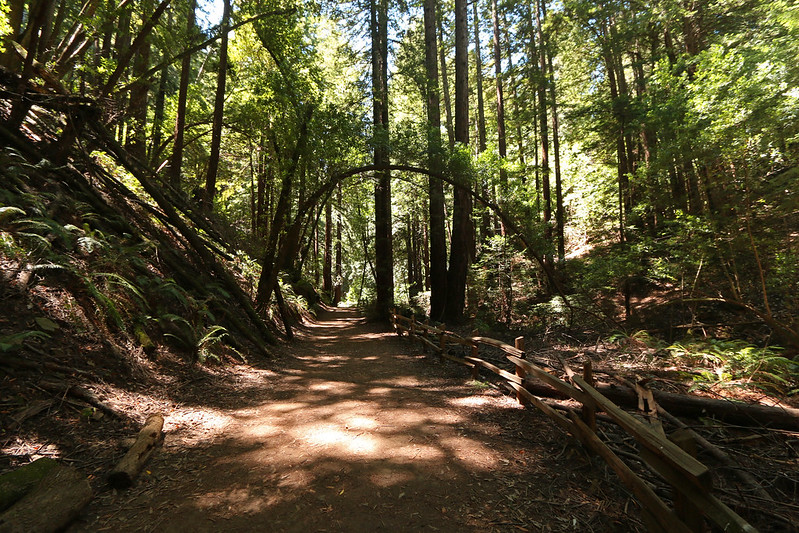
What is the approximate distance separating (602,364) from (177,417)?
7.30 meters

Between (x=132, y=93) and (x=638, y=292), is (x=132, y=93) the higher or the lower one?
the higher one

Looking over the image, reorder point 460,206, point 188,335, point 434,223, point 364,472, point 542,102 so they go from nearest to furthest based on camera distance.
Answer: point 364,472
point 188,335
point 460,206
point 434,223
point 542,102

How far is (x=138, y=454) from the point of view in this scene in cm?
309

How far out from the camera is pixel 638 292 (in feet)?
45.8

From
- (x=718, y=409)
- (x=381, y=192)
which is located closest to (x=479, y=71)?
(x=381, y=192)

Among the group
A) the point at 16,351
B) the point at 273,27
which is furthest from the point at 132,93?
the point at 16,351

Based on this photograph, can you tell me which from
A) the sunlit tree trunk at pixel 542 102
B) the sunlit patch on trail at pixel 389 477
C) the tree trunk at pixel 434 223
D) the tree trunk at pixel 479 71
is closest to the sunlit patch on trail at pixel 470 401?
the sunlit patch on trail at pixel 389 477

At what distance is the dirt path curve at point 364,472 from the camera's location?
8.52ft

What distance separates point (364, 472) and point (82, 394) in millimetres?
3091

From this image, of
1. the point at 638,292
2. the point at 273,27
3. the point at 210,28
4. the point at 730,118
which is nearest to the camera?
the point at 730,118

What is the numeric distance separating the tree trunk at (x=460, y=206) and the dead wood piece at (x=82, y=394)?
9741 mm

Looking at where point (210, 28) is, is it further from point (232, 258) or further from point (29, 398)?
point (29, 398)

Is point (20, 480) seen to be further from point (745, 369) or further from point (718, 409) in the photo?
point (745, 369)

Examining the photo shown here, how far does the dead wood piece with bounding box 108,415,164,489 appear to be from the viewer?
9.09 feet
